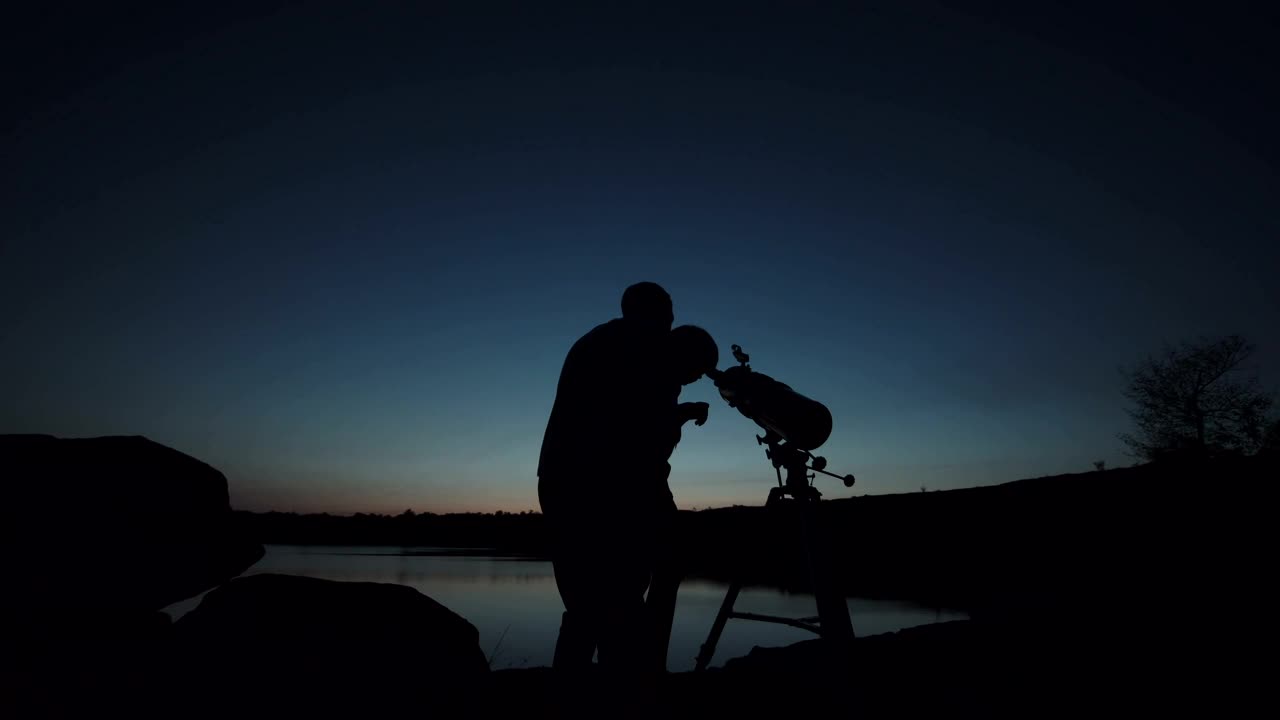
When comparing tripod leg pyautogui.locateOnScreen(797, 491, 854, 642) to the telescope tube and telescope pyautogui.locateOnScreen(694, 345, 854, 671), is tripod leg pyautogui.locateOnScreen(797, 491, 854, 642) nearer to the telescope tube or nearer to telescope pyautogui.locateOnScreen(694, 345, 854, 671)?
telescope pyautogui.locateOnScreen(694, 345, 854, 671)

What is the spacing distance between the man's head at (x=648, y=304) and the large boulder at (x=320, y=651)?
5.21ft

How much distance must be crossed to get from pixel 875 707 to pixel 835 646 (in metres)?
0.52

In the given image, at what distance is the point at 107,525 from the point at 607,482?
249 centimetres

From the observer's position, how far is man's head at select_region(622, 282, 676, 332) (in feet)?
8.11

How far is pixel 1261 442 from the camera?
22.2 meters

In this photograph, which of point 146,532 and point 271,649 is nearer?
point 271,649

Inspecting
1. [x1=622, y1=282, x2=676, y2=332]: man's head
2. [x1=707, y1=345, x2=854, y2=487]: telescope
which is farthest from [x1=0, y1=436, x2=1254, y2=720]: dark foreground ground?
[x1=622, y1=282, x2=676, y2=332]: man's head

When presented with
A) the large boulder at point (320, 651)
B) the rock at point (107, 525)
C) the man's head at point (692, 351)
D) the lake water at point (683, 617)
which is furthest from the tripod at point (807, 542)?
the lake water at point (683, 617)

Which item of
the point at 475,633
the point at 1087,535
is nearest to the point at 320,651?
the point at 475,633

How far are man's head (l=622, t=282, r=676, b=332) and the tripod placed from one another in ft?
3.68

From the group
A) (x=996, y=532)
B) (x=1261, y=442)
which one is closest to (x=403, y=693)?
(x=996, y=532)

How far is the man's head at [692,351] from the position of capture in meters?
2.38

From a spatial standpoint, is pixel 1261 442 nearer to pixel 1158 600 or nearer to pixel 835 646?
pixel 1158 600

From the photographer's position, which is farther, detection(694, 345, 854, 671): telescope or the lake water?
the lake water
